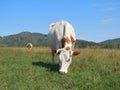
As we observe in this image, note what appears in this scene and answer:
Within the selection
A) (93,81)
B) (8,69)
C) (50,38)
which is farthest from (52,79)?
(50,38)

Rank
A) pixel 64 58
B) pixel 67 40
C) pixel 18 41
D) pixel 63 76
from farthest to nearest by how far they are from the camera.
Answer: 1. pixel 18 41
2. pixel 67 40
3. pixel 64 58
4. pixel 63 76

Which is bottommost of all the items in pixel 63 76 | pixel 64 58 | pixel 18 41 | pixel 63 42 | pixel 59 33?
pixel 63 76

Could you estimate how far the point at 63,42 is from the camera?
52.2 feet

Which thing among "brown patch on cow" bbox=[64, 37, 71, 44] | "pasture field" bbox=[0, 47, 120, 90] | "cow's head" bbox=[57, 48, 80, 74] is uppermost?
"brown patch on cow" bbox=[64, 37, 71, 44]

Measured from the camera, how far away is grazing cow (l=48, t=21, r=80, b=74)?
581 inches

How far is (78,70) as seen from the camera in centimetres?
1502

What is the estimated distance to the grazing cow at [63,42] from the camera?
14758mm

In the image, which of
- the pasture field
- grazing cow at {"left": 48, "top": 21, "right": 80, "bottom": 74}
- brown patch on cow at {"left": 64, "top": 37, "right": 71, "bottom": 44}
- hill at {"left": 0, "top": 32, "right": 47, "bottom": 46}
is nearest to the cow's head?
grazing cow at {"left": 48, "top": 21, "right": 80, "bottom": 74}

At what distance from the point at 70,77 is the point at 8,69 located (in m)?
3.55

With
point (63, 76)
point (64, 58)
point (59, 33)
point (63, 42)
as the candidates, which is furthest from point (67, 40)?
point (63, 76)

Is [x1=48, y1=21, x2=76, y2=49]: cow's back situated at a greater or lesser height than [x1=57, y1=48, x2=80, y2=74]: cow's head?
greater

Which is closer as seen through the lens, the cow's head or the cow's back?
the cow's head

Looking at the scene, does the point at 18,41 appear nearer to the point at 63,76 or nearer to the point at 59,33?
the point at 59,33

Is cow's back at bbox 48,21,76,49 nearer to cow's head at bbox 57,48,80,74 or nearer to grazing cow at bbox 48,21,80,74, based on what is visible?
grazing cow at bbox 48,21,80,74
